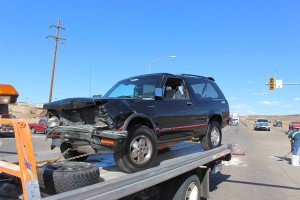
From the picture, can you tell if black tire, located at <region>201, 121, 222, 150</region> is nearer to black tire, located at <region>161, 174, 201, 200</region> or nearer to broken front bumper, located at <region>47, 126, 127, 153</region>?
black tire, located at <region>161, 174, 201, 200</region>

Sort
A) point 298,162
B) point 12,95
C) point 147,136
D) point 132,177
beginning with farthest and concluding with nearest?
point 298,162 → point 147,136 → point 132,177 → point 12,95

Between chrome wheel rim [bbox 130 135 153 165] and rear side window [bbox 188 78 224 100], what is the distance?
2.41 metres

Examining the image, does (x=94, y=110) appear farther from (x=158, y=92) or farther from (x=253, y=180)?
(x=253, y=180)

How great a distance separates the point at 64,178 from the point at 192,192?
10.1 ft

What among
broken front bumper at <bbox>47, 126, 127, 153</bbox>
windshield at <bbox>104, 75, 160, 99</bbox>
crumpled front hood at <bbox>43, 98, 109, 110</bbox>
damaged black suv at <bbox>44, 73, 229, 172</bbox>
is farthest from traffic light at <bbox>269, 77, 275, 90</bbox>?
crumpled front hood at <bbox>43, 98, 109, 110</bbox>

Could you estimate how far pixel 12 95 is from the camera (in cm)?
354

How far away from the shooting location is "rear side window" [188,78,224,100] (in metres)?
7.61

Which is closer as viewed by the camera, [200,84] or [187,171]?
[187,171]

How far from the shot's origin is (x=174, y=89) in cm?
705

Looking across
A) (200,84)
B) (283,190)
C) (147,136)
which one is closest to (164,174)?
(147,136)

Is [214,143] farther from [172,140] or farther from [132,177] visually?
[132,177]

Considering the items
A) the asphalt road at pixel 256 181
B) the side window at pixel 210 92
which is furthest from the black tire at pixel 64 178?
the asphalt road at pixel 256 181

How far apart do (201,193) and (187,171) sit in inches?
42.1

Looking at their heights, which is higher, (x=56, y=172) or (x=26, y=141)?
(x=26, y=141)
